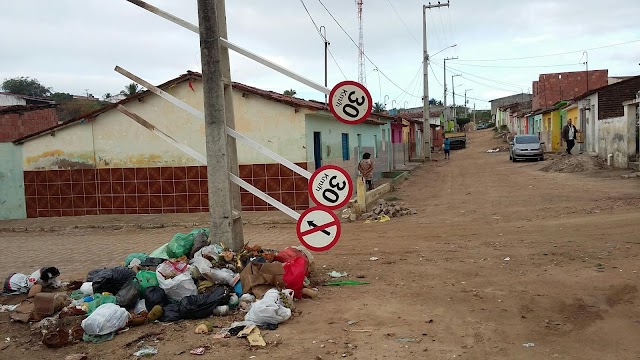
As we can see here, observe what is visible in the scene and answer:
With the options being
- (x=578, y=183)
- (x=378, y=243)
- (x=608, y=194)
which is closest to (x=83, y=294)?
(x=378, y=243)

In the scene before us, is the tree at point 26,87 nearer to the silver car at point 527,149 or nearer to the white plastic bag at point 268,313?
the silver car at point 527,149

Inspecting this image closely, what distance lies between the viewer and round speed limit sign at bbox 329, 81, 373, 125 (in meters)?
5.78

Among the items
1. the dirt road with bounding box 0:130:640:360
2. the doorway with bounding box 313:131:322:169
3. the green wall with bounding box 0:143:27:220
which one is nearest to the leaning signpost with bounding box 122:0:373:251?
the dirt road with bounding box 0:130:640:360

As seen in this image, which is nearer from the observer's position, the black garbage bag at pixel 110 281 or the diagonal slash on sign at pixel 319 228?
the diagonal slash on sign at pixel 319 228

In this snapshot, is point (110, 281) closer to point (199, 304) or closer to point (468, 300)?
point (199, 304)

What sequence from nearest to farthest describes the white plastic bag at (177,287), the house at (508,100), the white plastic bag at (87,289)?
the white plastic bag at (177,287) < the white plastic bag at (87,289) < the house at (508,100)

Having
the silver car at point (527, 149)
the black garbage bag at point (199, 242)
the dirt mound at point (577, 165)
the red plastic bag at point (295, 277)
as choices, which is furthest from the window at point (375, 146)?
the red plastic bag at point (295, 277)

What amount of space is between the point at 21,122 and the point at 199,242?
57.8 ft

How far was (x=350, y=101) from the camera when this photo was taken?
19.0 feet

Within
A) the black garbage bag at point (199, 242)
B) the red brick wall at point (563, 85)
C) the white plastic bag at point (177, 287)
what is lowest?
the white plastic bag at point (177, 287)

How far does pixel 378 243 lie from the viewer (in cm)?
977

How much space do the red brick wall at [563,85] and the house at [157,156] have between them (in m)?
37.1

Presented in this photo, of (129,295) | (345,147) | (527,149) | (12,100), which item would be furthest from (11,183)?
(527,149)

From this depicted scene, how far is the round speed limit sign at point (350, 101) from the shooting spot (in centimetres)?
578
